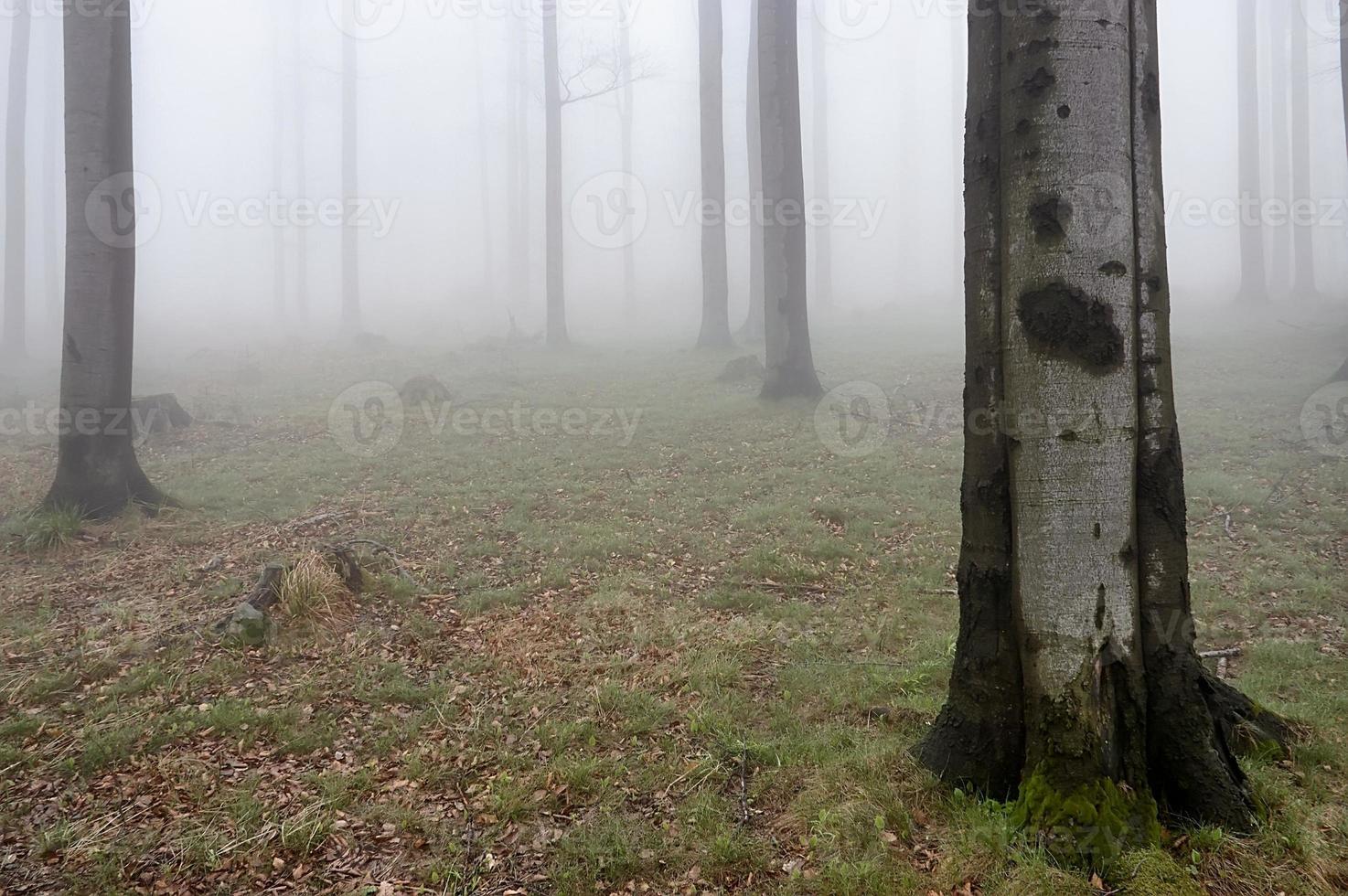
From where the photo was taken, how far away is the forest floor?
3023 millimetres

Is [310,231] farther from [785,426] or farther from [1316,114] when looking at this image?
[1316,114]

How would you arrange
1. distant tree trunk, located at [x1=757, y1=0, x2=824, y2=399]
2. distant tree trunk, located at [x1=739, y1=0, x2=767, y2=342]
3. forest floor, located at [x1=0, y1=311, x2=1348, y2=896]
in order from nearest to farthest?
1. forest floor, located at [x1=0, y1=311, x2=1348, y2=896]
2. distant tree trunk, located at [x1=757, y1=0, x2=824, y2=399]
3. distant tree trunk, located at [x1=739, y1=0, x2=767, y2=342]

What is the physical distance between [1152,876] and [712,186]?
17886 mm

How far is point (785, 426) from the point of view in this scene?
11.1 m

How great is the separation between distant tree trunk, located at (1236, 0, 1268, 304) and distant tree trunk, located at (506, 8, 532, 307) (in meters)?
24.5

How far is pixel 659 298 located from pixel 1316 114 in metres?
32.4

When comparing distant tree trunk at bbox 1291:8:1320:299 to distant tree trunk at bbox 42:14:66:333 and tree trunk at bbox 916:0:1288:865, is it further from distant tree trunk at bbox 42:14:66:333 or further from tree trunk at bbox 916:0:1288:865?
distant tree trunk at bbox 42:14:66:333

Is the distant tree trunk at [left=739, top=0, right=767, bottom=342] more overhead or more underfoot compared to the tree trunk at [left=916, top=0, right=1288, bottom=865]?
more overhead

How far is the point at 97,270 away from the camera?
26.4ft

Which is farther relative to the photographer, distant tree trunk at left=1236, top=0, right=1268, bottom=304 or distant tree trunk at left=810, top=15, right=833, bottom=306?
distant tree trunk at left=810, top=15, right=833, bottom=306

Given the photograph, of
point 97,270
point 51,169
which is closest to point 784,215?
point 97,270

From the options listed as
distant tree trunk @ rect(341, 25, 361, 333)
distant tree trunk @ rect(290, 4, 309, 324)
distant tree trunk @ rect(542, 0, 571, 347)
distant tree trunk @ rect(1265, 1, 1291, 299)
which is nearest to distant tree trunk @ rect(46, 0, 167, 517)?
distant tree trunk @ rect(542, 0, 571, 347)

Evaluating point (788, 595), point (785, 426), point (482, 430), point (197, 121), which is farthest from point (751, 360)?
point (197, 121)

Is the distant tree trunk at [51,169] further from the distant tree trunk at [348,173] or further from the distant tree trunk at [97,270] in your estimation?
the distant tree trunk at [97,270]
